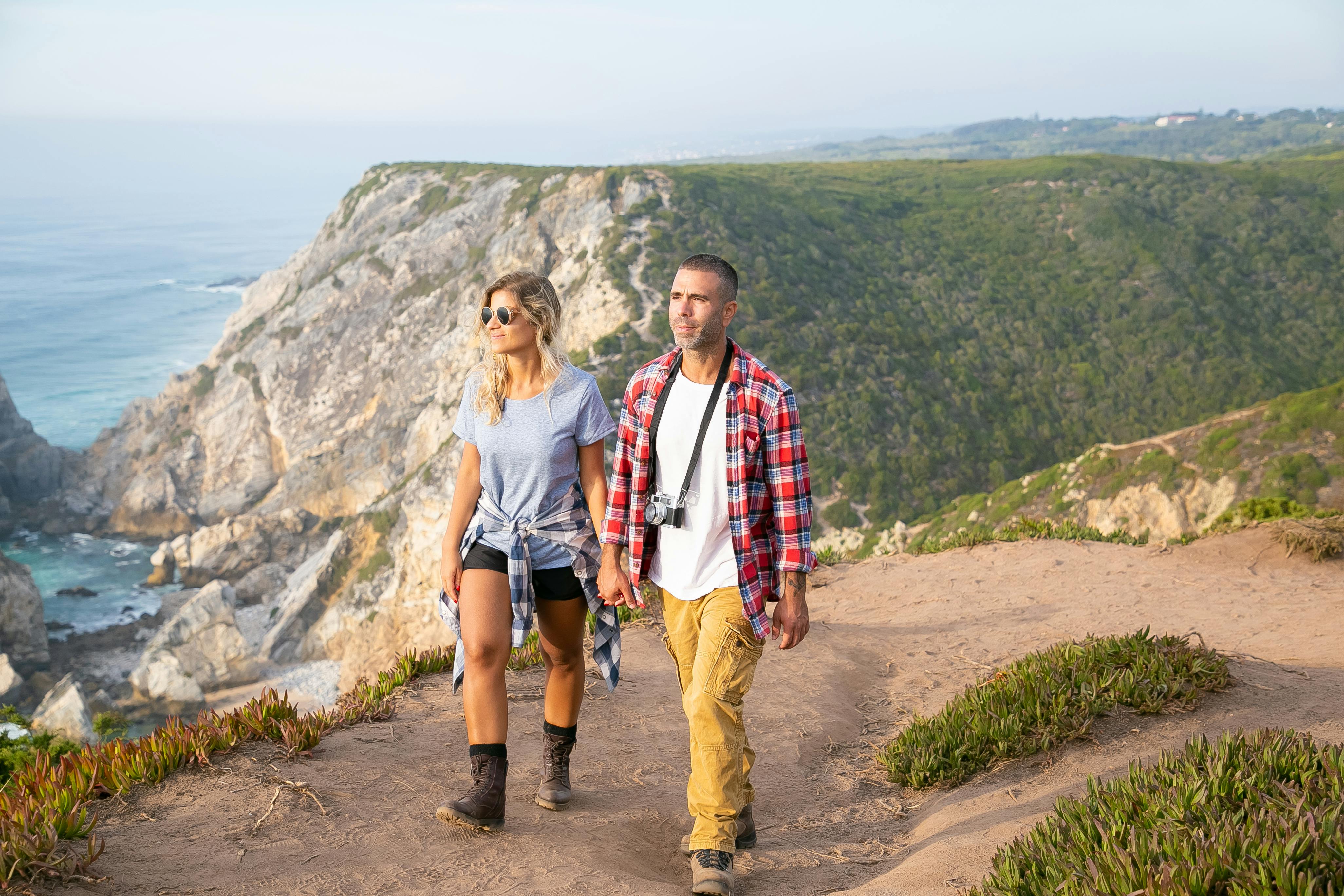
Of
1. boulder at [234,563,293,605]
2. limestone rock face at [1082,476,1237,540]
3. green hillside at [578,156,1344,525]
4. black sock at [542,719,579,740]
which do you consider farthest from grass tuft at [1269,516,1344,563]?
boulder at [234,563,293,605]

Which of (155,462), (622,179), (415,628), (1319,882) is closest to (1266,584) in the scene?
(1319,882)

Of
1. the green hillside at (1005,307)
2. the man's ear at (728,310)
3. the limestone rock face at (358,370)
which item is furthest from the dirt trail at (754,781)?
the limestone rock face at (358,370)

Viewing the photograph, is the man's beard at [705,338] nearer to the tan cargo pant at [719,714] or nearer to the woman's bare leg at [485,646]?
the tan cargo pant at [719,714]

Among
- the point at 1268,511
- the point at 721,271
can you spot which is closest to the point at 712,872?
the point at 721,271

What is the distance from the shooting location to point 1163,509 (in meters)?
17.3

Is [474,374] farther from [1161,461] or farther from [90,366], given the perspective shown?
[90,366]

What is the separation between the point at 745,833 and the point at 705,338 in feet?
8.03

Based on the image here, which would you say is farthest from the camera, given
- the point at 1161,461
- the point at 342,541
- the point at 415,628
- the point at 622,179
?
the point at 622,179

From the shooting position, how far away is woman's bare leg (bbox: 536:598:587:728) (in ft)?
13.7

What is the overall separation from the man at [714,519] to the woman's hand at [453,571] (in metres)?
0.73

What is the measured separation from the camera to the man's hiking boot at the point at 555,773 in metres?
4.43

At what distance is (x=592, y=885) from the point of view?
360 centimetres

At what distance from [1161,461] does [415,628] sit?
2282 centimetres

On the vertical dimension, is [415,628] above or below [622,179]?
below
